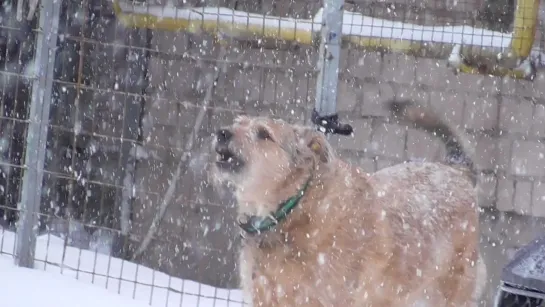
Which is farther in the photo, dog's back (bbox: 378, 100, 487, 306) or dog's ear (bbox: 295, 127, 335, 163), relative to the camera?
dog's back (bbox: 378, 100, 487, 306)

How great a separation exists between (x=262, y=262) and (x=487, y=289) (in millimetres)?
2970

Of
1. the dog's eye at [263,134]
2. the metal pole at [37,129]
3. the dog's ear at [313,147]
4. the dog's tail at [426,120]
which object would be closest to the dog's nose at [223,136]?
the dog's eye at [263,134]

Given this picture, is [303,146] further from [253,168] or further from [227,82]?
[227,82]

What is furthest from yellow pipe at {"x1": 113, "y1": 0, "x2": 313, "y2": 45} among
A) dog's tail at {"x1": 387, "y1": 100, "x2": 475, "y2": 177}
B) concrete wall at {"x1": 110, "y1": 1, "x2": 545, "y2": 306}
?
dog's tail at {"x1": 387, "y1": 100, "x2": 475, "y2": 177}

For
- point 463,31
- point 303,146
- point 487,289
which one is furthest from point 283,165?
point 487,289

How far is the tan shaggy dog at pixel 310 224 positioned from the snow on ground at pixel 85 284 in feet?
3.93

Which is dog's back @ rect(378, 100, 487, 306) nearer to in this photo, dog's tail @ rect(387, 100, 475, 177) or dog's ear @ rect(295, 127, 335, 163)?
dog's ear @ rect(295, 127, 335, 163)

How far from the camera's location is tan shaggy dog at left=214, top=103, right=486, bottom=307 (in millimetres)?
3959

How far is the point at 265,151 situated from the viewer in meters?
4.11

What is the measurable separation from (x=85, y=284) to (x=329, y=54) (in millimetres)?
2083

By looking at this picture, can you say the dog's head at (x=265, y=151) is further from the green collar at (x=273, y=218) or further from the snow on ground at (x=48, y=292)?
the snow on ground at (x=48, y=292)

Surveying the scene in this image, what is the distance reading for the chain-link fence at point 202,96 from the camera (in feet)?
19.9

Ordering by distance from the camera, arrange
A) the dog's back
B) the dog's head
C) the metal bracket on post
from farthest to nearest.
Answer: the dog's back < the metal bracket on post < the dog's head

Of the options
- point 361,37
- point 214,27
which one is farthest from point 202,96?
point 361,37
